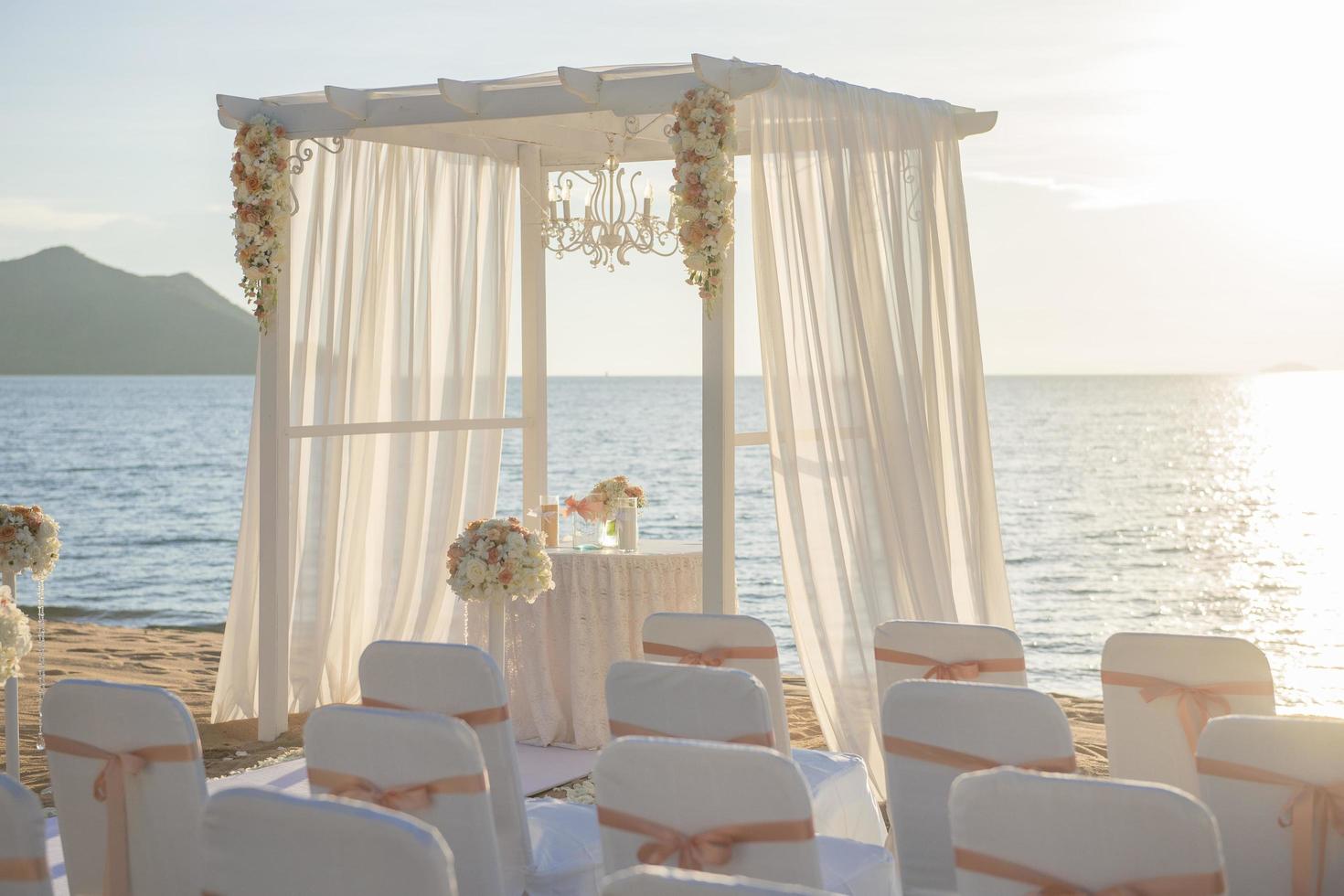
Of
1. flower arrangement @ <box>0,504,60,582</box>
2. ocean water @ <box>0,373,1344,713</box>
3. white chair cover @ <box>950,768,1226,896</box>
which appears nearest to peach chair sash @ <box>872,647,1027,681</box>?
white chair cover @ <box>950,768,1226,896</box>

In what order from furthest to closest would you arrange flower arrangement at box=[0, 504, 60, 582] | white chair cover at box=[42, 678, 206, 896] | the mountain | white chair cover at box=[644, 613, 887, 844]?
1. the mountain
2. flower arrangement at box=[0, 504, 60, 582]
3. white chair cover at box=[644, 613, 887, 844]
4. white chair cover at box=[42, 678, 206, 896]

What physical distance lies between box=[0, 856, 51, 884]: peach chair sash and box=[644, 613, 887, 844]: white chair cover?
2017mm

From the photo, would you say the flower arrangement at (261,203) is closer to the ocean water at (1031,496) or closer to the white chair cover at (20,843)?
the white chair cover at (20,843)

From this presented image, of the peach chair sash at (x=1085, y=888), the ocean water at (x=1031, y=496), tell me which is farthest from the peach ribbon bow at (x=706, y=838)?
the ocean water at (x=1031, y=496)

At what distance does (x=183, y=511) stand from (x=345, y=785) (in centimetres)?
3026

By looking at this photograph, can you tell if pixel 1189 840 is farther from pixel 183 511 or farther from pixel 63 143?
pixel 63 143

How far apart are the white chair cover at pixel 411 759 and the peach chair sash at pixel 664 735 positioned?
39 centimetres

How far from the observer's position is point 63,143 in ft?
111

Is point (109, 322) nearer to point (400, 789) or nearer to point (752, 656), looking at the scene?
point (752, 656)

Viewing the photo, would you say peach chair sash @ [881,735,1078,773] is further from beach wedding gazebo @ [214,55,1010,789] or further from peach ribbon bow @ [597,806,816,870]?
beach wedding gazebo @ [214,55,1010,789]

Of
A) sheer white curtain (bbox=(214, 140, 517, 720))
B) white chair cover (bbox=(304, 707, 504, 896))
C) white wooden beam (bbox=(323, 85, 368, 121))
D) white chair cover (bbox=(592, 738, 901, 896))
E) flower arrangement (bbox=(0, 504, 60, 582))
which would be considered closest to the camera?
white chair cover (bbox=(592, 738, 901, 896))

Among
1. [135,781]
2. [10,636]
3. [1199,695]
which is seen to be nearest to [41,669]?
[10,636]

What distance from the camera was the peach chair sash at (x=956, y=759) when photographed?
2.90m

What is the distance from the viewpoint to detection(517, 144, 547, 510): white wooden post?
23.8ft
